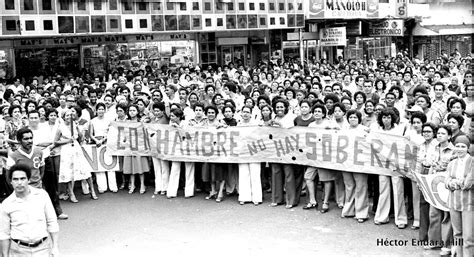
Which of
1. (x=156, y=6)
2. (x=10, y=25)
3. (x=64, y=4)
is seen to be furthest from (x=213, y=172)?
(x=156, y=6)

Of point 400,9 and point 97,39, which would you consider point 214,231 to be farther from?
point 400,9

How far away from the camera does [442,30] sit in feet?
131

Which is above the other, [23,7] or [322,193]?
[23,7]

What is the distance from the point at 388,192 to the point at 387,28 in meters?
→ 26.0

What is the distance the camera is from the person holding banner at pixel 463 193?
20.9 feet

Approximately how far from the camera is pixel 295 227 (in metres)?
8.59

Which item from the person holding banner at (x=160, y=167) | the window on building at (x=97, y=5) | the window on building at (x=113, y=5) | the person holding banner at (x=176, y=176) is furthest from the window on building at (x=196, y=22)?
the person holding banner at (x=176, y=176)

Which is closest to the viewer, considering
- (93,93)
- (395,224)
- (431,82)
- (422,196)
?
(422,196)

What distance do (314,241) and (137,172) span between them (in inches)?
161

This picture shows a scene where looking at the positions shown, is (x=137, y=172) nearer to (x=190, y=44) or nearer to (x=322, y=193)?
(x=322, y=193)

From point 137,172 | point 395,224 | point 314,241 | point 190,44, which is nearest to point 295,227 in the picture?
point 314,241

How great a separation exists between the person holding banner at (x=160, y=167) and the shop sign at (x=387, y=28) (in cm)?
2427

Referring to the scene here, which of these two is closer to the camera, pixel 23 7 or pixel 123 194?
pixel 123 194

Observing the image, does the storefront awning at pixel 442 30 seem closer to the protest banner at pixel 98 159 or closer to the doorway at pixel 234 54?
the doorway at pixel 234 54
